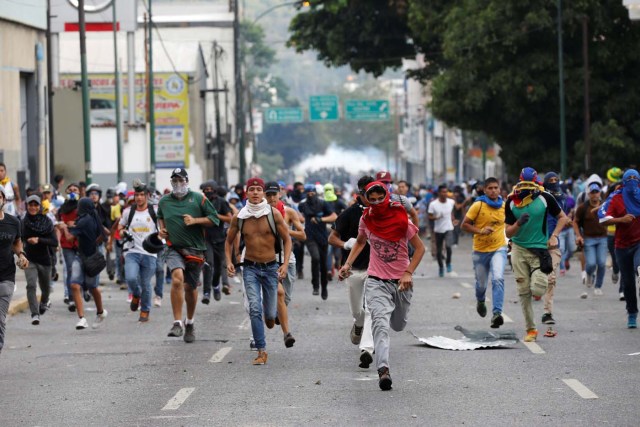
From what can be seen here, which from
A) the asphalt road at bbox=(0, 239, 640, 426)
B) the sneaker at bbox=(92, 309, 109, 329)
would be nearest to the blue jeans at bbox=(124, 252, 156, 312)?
the asphalt road at bbox=(0, 239, 640, 426)

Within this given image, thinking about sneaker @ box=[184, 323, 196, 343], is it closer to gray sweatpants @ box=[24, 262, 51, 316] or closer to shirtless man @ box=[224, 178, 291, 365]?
shirtless man @ box=[224, 178, 291, 365]

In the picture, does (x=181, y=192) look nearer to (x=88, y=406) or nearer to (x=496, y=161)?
(x=88, y=406)

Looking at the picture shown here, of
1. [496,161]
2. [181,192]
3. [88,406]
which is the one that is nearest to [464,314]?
[181,192]

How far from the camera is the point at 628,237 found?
57.9ft

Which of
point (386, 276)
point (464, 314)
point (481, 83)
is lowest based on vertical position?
point (464, 314)

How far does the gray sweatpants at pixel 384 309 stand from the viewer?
12344 millimetres

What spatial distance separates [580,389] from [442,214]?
17196 millimetres

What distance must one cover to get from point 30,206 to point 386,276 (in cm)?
800

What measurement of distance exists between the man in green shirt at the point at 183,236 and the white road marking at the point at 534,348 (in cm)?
389

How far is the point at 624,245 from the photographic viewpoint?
17688mm

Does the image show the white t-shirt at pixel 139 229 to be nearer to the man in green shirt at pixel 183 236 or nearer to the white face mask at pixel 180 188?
the man in green shirt at pixel 183 236

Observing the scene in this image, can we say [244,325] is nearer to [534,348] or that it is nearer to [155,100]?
[534,348]

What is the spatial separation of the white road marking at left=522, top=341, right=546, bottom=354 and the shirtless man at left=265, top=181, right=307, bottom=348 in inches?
98.8

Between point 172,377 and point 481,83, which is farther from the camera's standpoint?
point 481,83
